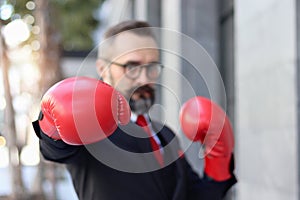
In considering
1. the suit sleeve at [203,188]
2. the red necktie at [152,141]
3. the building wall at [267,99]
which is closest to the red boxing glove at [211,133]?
the suit sleeve at [203,188]

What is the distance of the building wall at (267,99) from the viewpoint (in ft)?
12.2

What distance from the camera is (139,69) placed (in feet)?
8.49

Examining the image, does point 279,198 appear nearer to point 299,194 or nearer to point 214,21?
point 299,194

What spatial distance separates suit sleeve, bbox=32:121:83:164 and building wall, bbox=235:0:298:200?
1.81 m

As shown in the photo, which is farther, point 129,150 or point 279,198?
point 279,198

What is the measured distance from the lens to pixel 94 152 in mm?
2289

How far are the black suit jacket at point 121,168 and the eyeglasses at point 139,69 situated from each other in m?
0.22

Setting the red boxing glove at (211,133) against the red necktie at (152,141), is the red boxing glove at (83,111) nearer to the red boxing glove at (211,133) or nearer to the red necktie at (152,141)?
the red necktie at (152,141)

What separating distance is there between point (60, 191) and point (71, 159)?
1050cm

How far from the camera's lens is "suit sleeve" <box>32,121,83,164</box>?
215cm

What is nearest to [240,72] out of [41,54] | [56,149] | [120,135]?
[120,135]

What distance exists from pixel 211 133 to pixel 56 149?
1.07 meters

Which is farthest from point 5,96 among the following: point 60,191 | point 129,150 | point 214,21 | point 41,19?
A: point 129,150

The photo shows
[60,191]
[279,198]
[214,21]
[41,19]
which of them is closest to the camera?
[279,198]
